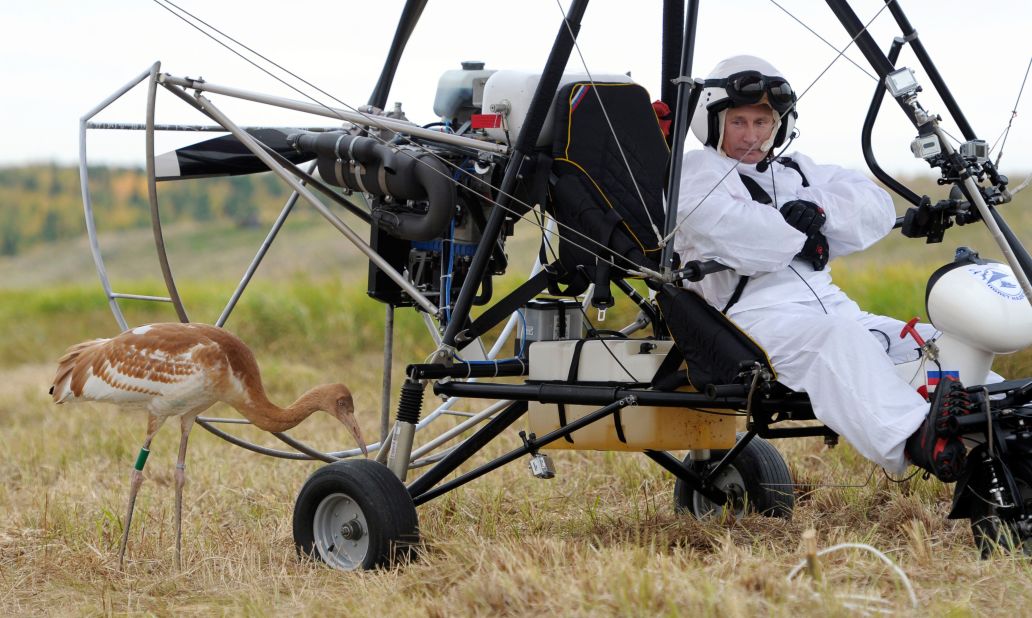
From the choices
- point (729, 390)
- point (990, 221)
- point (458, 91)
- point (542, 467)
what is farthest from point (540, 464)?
point (990, 221)

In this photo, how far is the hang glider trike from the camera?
453 cm

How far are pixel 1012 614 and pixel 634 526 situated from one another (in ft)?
6.91

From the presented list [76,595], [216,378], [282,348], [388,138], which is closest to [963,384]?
[388,138]

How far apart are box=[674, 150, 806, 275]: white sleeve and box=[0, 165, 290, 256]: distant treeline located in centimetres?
2953

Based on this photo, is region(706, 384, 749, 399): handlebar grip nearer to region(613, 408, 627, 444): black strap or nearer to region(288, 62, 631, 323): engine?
region(613, 408, 627, 444): black strap

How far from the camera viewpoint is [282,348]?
14281 millimetres

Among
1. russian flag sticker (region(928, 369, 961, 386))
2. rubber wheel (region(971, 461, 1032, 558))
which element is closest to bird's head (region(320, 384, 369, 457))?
russian flag sticker (region(928, 369, 961, 386))

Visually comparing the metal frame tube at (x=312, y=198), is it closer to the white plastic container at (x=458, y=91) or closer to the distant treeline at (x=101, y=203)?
the white plastic container at (x=458, y=91)

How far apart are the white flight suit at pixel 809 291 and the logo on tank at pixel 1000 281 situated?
0.45 meters

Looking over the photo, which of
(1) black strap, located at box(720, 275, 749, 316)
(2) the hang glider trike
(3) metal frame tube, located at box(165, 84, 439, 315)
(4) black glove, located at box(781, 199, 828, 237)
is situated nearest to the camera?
(2) the hang glider trike

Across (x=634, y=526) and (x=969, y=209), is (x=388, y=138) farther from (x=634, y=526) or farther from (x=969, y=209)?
(x=969, y=209)

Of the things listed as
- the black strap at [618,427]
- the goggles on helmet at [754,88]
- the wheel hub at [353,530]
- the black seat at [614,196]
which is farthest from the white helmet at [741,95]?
the wheel hub at [353,530]

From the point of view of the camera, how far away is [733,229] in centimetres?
488

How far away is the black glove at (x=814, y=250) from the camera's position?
5.14m
